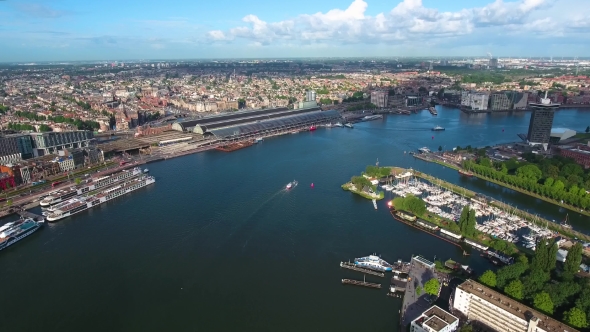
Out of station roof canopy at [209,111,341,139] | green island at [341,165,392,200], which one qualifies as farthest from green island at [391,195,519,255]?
station roof canopy at [209,111,341,139]

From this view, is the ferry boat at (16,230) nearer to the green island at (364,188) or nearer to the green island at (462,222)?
the green island at (364,188)

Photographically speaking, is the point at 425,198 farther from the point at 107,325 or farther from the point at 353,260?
the point at 107,325

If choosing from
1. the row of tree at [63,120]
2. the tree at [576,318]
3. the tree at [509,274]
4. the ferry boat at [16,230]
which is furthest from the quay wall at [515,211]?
the row of tree at [63,120]

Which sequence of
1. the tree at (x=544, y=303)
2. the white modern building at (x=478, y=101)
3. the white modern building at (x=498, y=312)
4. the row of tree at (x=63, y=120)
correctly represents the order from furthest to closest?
1. the white modern building at (x=478, y=101)
2. the row of tree at (x=63, y=120)
3. the tree at (x=544, y=303)
4. the white modern building at (x=498, y=312)

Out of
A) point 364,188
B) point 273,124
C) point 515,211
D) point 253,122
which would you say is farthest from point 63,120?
point 515,211

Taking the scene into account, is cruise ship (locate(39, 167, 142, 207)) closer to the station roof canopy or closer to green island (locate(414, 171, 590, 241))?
the station roof canopy

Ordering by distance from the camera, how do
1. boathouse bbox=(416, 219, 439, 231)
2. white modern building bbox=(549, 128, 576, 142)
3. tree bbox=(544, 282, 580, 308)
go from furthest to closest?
white modern building bbox=(549, 128, 576, 142) < boathouse bbox=(416, 219, 439, 231) < tree bbox=(544, 282, 580, 308)
